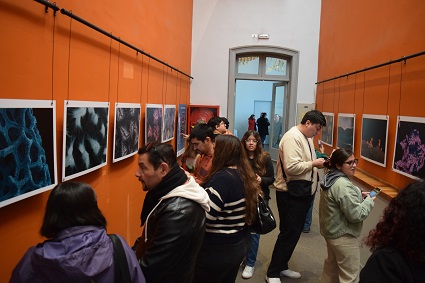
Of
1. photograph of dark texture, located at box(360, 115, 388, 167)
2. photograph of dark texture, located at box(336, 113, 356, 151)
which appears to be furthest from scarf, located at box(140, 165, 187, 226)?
photograph of dark texture, located at box(336, 113, 356, 151)

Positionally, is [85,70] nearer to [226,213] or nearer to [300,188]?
[226,213]

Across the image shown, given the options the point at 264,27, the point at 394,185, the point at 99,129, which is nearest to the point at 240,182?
the point at 99,129

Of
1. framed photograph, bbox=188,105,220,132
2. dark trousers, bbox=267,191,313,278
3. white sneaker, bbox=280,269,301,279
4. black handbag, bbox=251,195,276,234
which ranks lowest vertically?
white sneaker, bbox=280,269,301,279

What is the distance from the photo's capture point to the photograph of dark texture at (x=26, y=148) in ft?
5.64

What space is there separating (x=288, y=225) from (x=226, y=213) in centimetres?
173

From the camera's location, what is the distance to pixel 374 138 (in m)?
4.76

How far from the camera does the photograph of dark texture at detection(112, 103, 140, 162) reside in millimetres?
3408

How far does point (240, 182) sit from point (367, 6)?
4391mm

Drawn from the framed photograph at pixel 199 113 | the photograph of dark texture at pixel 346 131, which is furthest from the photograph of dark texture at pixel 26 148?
the framed photograph at pixel 199 113

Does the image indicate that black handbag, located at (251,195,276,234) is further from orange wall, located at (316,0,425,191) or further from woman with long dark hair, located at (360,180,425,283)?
orange wall, located at (316,0,425,191)

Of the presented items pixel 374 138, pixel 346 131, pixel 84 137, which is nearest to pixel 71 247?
pixel 84 137

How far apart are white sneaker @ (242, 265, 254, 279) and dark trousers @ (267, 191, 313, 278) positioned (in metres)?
0.28

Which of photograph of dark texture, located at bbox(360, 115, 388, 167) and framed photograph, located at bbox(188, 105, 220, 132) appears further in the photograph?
framed photograph, located at bbox(188, 105, 220, 132)

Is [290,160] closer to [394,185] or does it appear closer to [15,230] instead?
[394,185]
